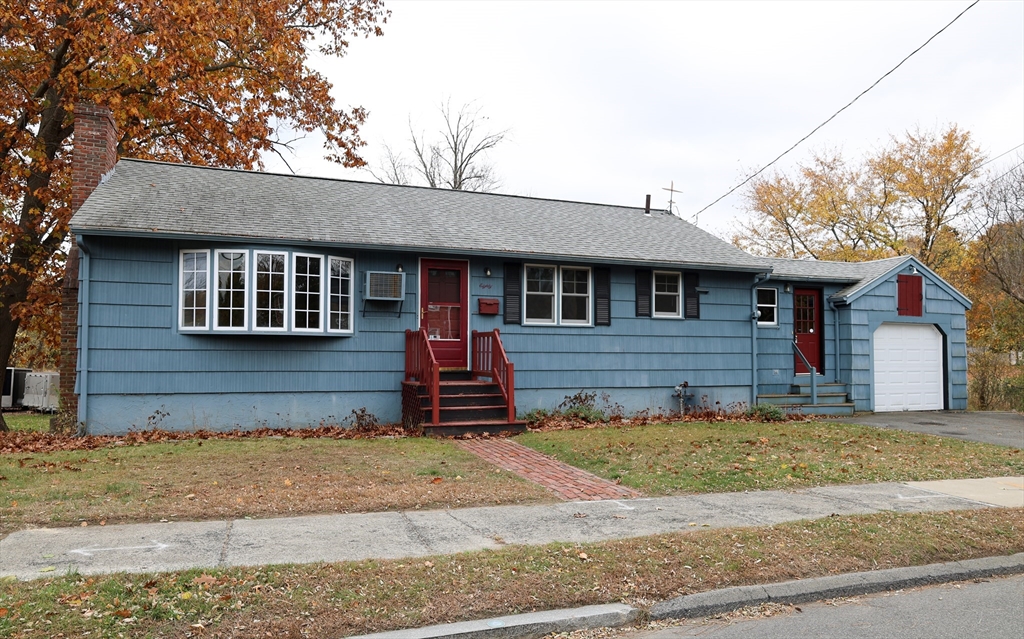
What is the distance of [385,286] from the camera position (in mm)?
12938

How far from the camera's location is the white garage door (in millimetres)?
17500

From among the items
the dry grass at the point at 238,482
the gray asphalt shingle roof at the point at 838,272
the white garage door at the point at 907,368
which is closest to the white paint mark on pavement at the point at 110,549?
the dry grass at the point at 238,482

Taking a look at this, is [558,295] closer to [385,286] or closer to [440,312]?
[440,312]

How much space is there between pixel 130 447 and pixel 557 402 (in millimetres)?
7457

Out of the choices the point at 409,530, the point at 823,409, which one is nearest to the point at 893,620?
the point at 409,530

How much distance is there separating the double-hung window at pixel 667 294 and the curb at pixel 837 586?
9707 millimetres

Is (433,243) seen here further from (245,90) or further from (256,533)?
(245,90)

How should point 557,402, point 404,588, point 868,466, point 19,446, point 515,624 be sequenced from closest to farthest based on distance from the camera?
point 515,624 < point 404,588 < point 868,466 < point 19,446 < point 557,402

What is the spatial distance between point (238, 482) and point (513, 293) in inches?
286

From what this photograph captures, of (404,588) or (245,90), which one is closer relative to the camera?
(404,588)

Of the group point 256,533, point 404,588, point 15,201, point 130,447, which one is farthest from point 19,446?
point 15,201

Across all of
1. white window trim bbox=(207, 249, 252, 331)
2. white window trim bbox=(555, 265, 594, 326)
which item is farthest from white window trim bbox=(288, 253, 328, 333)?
white window trim bbox=(555, 265, 594, 326)

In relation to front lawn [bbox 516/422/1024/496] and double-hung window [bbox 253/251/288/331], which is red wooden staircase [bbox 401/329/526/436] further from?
double-hung window [bbox 253/251/288/331]

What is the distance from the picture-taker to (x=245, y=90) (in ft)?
63.2
